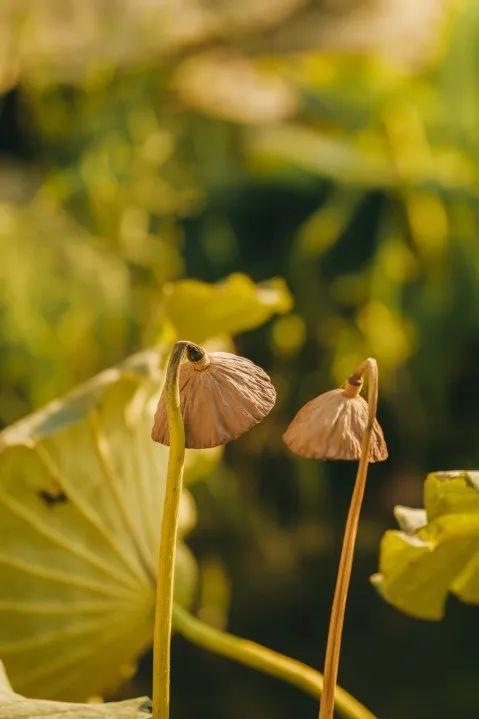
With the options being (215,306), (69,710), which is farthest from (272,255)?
(69,710)

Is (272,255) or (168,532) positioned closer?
(168,532)

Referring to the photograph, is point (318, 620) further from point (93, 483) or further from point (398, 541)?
point (398, 541)

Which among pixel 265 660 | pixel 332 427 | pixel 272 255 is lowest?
pixel 265 660

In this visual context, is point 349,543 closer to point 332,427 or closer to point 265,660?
point 332,427

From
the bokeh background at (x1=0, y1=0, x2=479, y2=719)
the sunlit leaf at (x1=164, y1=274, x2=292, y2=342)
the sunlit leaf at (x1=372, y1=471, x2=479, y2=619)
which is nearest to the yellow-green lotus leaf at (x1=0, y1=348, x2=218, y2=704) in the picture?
the sunlit leaf at (x1=164, y1=274, x2=292, y2=342)

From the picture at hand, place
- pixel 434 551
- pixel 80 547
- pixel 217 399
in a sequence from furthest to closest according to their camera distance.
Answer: pixel 80 547 → pixel 434 551 → pixel 217 399

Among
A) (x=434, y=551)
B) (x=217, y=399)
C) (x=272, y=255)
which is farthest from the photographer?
(x=272, y=255)

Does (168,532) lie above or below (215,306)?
below

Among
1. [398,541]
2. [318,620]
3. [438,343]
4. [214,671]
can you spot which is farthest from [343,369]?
[398,541]
